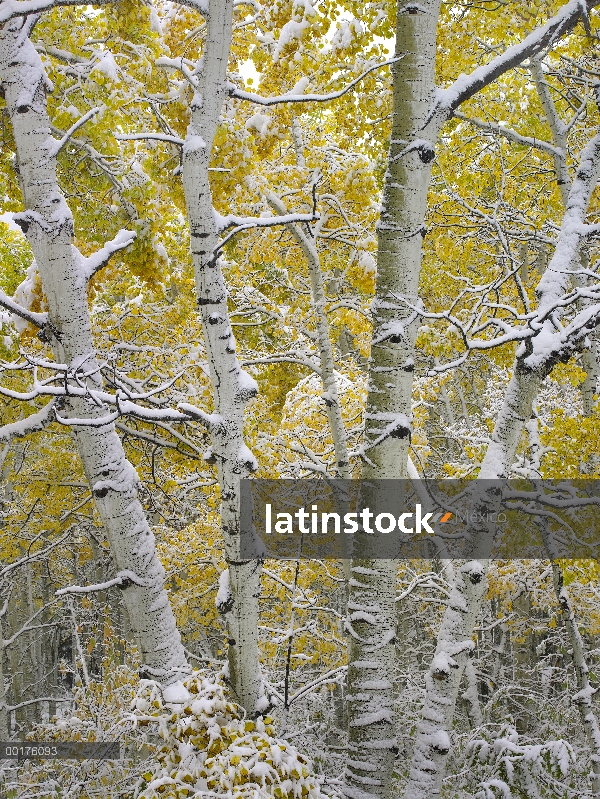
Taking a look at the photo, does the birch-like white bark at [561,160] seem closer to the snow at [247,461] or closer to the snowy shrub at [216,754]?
the snow at [247,461]

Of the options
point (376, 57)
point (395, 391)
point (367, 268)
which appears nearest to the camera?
point (395, 391)

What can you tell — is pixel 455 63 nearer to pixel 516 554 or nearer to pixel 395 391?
pixel 395 391

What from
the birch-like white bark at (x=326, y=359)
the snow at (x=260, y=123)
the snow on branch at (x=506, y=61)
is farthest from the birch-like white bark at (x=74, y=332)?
the birch-like white bark at (x=326, y=359)

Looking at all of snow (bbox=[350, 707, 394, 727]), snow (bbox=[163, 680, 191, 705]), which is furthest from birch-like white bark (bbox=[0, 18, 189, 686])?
snow (bbox=[350, 707, 394, 727])

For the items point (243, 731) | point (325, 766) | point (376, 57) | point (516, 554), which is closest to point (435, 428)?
point (516, 554)

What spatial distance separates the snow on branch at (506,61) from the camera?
3.02 m

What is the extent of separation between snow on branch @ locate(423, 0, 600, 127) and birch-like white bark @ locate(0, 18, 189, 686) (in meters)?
2.22

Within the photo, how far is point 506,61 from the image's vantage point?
303cm

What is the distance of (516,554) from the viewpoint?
22.1ft

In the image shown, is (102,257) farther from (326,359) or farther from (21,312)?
(326,359)

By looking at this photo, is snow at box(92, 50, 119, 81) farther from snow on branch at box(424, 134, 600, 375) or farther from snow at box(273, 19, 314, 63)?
snow on branch at box(424, 134, 600, 375)

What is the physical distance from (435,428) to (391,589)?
13997 mm

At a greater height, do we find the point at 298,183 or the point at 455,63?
the point at 455,63

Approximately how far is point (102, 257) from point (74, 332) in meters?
0.54
